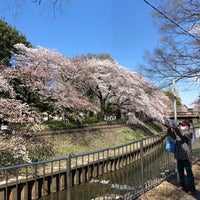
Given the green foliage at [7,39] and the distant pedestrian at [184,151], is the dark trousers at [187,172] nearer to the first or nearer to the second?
the distant pedestrian at [184,151]

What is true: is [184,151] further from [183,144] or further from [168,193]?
[168,193]

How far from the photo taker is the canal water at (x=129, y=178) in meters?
4.45

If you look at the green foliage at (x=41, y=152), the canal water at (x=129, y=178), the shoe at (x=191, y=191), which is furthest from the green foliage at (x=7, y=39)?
the shoe at (x=191, y=191)

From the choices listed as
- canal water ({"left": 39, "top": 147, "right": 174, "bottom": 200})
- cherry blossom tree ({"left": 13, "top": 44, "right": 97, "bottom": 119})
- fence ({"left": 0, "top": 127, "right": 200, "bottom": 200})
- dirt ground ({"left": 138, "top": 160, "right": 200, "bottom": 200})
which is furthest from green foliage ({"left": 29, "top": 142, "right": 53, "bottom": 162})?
dirt ground ({"left": 138, "top": 160, "right": 200, "bottom": 200})

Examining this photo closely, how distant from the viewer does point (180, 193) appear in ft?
15.7

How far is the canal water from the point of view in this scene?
4.45 meters

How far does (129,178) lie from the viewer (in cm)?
495

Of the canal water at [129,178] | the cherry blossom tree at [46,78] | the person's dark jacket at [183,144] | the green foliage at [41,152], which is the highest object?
the cherry blossom tree at [46,78]

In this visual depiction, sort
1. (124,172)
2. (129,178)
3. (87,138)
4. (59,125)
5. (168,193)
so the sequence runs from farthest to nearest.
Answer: (87,138) < (59,125) < (124,172) < (129,178) < (168,193)

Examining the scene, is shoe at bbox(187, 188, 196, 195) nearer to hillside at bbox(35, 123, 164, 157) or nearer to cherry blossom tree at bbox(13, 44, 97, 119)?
hillside at bbox(35, 123, 164, 157)

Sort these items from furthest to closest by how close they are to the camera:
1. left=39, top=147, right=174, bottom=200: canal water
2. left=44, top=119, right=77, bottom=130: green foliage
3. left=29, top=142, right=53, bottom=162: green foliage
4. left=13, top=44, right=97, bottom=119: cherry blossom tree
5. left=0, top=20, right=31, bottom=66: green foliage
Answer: left=0, top=20, right=31, bottom=66: green foliage
left=44, top=119, right=77, bottom=130: green foliage
left=13, top=44, right=97, bottom=119: cherry blossom tree
left=29, top=142, right=53, bottom=162: green foliage
left=39, top=147, right=174, bottom=200: canal water

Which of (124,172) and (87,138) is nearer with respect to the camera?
(124,172)

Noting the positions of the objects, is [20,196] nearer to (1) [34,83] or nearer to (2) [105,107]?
(1) [34,83]

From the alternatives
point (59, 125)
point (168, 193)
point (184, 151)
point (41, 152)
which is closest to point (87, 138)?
point (59, 125)
